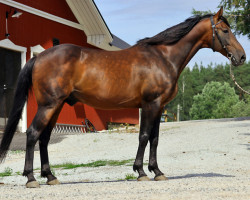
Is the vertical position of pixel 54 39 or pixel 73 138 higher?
pixel 54 39

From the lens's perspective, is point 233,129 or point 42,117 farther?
point 233,129

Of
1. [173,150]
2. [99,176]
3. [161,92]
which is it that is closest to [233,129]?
[173,150]

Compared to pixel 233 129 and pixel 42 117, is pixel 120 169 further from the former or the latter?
pixel 233 129

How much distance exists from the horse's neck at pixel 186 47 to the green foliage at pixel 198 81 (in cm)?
7381

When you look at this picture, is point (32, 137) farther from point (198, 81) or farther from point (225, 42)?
point (198, 81)

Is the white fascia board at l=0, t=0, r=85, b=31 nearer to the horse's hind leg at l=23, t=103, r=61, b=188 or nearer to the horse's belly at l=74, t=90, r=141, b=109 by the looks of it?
the horse's belly at l=74, t=90, r=141, b=109

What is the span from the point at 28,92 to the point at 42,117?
65 centimetres

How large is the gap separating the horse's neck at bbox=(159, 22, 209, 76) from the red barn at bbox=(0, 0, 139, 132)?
9855 millimetres

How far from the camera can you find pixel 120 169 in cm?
996

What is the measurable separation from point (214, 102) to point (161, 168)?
7033 centimetres

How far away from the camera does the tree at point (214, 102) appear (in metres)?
75.1

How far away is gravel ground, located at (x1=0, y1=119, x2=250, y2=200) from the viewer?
5.88 meters

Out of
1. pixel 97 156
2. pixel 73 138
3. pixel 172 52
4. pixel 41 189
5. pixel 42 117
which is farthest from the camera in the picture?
pixel 73 138

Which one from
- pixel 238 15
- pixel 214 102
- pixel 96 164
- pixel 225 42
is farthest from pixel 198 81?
pixel 225 42
